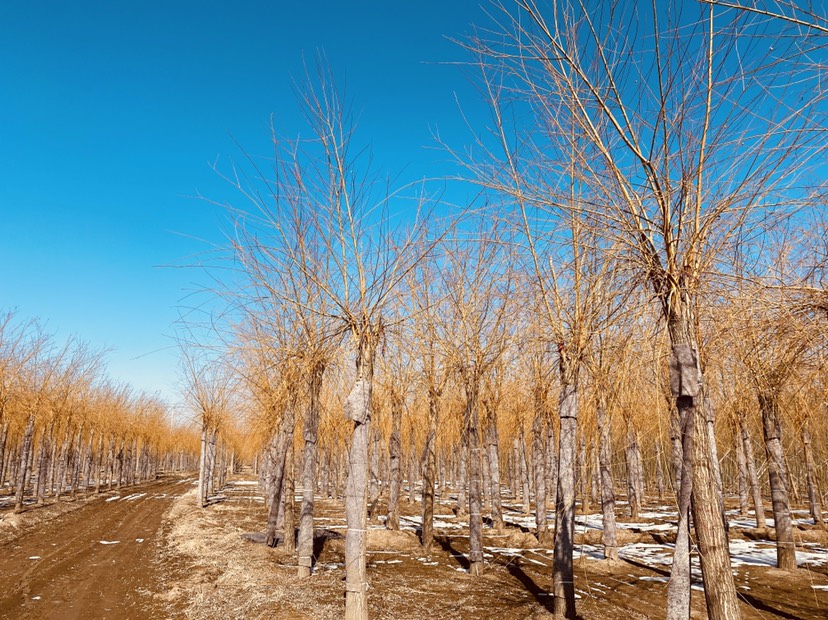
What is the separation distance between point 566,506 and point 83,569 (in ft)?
32.5

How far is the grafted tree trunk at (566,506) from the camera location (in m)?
6.41

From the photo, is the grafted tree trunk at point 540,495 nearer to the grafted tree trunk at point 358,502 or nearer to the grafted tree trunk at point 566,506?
the grafted tree trunk at point 566,506

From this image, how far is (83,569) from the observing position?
1034 cm

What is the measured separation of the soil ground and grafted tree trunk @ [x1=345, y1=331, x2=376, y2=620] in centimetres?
226

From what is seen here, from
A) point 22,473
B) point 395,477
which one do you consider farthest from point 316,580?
point 22,473

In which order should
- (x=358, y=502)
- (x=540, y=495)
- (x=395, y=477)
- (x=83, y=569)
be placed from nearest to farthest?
(x=358, y=502) → (x=83, y=569) → (x=540, y=495) → (x=395, y=477)

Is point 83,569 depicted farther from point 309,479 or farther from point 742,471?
point 742,471

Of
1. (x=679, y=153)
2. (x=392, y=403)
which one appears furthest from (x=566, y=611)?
(x=392, y=403)

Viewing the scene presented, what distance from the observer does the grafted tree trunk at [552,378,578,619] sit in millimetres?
6406

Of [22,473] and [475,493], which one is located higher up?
[475,493]

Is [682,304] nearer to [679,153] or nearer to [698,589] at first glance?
[679,153]

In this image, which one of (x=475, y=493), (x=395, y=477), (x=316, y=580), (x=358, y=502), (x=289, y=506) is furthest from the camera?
(x=395, y=477)

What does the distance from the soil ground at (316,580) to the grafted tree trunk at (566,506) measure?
0.46m

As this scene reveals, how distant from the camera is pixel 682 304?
3541mm
